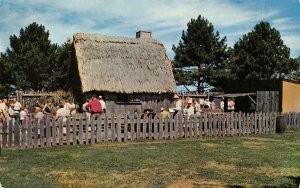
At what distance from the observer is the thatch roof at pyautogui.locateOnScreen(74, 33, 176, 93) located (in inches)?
999

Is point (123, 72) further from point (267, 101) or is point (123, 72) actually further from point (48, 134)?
point (48, 134)

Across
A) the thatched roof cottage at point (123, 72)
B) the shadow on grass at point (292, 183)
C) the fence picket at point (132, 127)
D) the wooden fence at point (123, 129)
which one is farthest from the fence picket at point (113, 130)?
the thatched roof cottage at point (123, 72)

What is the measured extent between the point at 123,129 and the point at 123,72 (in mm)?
10293

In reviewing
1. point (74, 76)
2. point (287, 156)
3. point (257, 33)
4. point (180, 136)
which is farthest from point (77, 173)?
point (257, 33)

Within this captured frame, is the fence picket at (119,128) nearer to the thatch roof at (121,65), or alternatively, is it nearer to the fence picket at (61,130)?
the fence picket at (61,130)

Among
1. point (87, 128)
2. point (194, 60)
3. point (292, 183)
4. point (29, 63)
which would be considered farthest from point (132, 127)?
point (194, 60)

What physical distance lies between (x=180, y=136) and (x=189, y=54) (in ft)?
96.8

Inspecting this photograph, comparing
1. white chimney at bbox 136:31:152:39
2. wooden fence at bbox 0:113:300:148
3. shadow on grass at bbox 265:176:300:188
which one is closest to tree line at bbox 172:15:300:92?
white chimney at bbox 136:31:152:39

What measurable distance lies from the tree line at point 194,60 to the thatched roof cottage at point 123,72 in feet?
9.90

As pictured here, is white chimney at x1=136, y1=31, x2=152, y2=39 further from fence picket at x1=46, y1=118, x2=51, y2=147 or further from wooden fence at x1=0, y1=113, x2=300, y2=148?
fence picket at x1=46, y1=118, x2=51, y2=147

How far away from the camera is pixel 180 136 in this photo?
17234 mm

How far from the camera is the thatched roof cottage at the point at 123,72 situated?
25.4 meters

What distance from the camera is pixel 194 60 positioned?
46406 mm

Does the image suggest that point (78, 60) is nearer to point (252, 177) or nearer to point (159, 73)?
point (159, 73)
